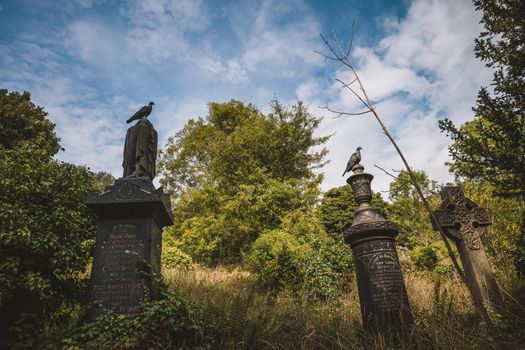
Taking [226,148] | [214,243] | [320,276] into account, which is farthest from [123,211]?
[226,148]

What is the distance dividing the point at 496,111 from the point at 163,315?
7546 millimetres

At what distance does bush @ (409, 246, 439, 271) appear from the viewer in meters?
15.3

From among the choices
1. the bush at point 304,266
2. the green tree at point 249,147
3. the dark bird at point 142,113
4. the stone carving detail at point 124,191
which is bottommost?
the bush at point 304,266

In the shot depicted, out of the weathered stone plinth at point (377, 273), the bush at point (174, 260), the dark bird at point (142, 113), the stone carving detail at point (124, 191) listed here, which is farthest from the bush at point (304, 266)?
the dark bird at point (142, 113)

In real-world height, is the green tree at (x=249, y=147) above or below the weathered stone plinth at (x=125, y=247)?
above

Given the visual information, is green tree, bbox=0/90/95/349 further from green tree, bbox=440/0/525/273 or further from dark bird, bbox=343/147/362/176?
green tree, bbox=440/0/525/273

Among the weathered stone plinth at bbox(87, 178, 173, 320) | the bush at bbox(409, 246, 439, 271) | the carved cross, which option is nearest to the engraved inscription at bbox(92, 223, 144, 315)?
the weathered stone plinth at bbox(87, 178, 173, 320)

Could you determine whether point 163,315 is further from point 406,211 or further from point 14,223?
point 406,211

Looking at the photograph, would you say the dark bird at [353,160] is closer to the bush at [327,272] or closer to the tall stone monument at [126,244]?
the tall stone monument at [126,244]

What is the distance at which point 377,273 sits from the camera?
5.88m

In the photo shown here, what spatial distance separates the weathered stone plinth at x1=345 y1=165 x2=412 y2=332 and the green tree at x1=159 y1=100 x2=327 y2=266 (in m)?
10.1

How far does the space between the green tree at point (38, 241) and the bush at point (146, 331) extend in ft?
3.55

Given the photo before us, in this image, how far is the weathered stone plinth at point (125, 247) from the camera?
5102mm

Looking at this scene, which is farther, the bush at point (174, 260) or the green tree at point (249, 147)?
the green tree at point (249, 147)
